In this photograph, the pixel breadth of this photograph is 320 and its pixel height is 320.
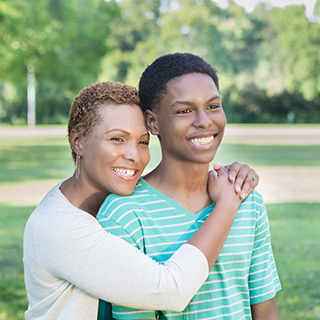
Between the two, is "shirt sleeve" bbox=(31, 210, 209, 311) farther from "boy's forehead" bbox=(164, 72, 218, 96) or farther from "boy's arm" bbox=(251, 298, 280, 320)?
"boy's forehead" bbox=(164, 72, 218, 96)

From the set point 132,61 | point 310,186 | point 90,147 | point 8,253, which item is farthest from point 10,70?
point 132,61

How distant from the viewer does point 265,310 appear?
2.12 m

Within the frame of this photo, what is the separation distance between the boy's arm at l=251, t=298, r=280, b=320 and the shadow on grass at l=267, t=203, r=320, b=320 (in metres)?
2.80

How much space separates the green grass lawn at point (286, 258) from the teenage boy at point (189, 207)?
2968 mm

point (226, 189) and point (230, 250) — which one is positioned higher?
point (226, 189)

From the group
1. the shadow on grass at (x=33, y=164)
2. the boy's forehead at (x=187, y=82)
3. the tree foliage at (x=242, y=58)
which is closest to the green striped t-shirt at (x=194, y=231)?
the boy's forehead at (x=187, y=82)

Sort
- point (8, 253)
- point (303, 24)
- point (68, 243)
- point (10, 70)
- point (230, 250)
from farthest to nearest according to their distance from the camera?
point (303, 24)
point (10, 70)
point (8, 253)
point (230, 250)
point (68, 243)

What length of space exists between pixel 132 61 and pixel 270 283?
52845mm

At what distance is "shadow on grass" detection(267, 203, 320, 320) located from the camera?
4945 millimetres

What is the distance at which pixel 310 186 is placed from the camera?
11797 mm

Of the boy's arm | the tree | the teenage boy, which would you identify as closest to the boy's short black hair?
the teenage boy

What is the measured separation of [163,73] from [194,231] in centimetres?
74

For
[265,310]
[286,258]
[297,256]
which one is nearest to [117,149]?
[265,310]

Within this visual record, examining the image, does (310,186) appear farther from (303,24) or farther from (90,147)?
(303,24)
